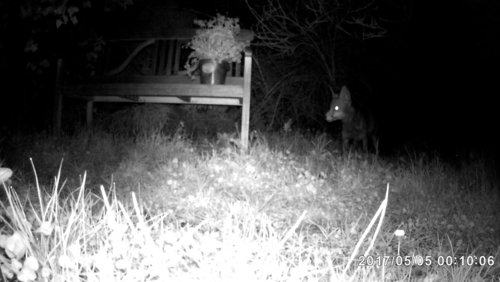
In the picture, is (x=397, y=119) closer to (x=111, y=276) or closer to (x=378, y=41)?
(x=378, y=41)

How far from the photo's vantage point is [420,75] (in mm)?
7082

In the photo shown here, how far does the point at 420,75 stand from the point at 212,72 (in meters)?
4.07

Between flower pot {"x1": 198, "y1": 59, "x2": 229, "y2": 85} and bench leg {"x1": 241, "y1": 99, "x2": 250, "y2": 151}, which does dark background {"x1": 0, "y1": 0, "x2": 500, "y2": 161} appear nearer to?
flower pot {"x1": 198, "y1": 59, "x2": 229, "y2": 85}

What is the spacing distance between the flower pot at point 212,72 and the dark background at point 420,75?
2004 millimetres

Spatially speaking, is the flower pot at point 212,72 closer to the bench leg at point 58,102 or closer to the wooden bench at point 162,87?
the wooden bench at point 162,87

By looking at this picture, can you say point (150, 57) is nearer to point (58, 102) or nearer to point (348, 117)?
point (58, 102)

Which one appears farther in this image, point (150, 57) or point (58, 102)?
point (150, 57)

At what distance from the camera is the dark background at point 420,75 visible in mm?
6281

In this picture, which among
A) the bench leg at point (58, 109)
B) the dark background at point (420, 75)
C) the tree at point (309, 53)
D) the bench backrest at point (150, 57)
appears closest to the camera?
the bench leg at point (58, 109)

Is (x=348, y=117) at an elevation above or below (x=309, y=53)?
below

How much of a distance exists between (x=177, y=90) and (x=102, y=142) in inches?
37.3

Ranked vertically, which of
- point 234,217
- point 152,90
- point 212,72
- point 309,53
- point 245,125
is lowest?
point 234,217

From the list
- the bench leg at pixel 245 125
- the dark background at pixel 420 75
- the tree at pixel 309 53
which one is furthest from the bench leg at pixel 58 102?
the tree at pixel 309 53

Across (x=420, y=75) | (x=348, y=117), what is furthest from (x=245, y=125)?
(x=420, y=75)
